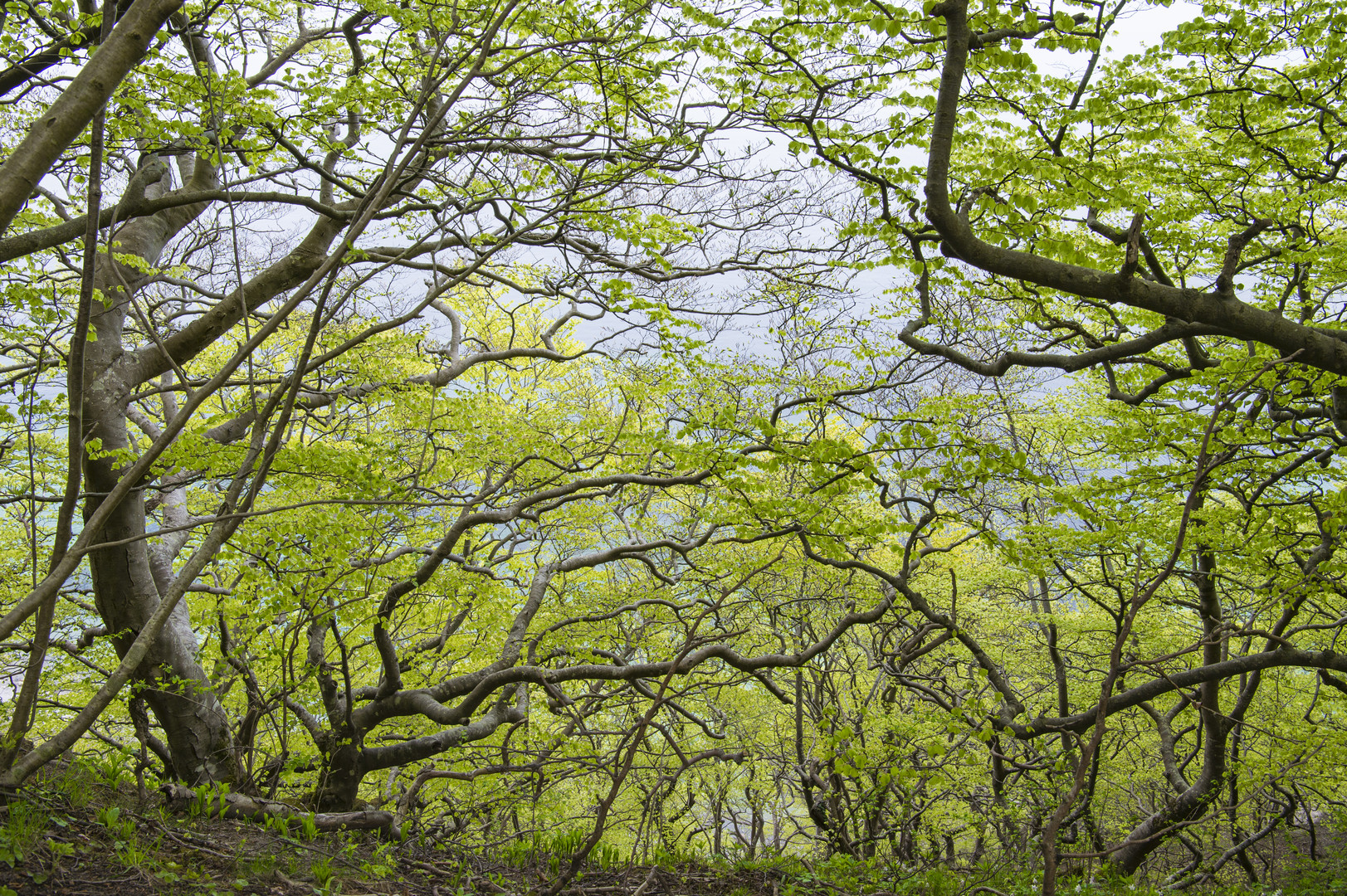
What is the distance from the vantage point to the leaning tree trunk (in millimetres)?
6074

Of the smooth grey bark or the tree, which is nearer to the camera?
the smooth grey bark

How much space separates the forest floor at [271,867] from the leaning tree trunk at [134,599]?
0.73 m

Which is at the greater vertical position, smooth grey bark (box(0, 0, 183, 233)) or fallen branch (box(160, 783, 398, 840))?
smooth grey bark (box(0, 0, 183, 233))

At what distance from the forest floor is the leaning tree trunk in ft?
2.39

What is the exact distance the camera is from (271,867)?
3605 millimetres

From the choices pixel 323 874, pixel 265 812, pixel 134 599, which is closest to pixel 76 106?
pixel 323 874

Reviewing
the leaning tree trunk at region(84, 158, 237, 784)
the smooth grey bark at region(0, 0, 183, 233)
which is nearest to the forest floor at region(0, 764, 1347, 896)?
the leaning tree trunk at region(84, 158, 237, 784)

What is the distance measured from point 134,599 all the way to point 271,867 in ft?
12.0

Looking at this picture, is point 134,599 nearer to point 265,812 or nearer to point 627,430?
point 265,812

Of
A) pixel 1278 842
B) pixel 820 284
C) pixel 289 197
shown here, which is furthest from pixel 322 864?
pixel 1278 842

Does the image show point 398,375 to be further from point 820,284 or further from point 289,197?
point 820,284

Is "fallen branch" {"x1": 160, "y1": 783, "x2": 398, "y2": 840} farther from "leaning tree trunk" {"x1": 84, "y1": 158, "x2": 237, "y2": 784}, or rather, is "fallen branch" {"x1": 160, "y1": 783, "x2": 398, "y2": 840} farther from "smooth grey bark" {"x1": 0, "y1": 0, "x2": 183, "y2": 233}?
"smooth grey bark" {"x1": 0, "y1": 0, "x2": 183, "y2": 233}

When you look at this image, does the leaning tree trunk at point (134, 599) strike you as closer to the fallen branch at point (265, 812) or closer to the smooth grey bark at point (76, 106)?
the fallen branch at point (265, 812)

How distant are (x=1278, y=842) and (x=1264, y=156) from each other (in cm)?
1367
